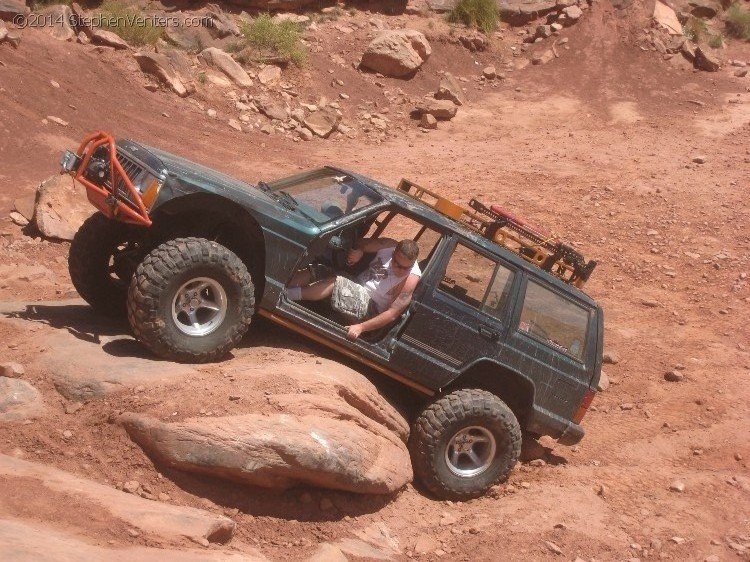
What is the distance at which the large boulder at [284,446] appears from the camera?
17.9 ft

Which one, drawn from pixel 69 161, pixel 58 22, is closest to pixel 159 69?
pixel 58 22

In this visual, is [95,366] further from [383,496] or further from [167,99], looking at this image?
[167,99]

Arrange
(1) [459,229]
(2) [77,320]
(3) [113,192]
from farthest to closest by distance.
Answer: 1. (1) [459,229]
2. (2) [77,320]
3. (3) [113,192]

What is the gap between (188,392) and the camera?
5.68 meters

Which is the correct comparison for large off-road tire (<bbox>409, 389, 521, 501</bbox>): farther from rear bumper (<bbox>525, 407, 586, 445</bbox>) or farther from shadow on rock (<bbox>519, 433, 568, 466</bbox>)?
shadow on rock (<bbox>519, 433, 568, 466</bbox>)

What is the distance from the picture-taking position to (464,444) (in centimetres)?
704

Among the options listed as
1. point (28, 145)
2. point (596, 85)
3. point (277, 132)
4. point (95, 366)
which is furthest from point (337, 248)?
point (596, 85)

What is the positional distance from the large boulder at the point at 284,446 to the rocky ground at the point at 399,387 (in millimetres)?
80

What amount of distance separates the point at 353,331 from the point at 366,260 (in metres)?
0.67

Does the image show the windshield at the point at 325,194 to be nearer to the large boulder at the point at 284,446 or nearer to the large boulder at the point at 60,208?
the large boulder at the point at 284,446

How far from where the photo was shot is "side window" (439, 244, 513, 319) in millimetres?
6887

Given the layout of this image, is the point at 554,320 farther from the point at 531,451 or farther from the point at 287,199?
the point at 287,199

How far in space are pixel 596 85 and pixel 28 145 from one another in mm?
12170

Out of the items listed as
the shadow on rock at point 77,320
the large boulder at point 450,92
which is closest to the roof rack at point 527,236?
the shadow on rock at point 77,320
